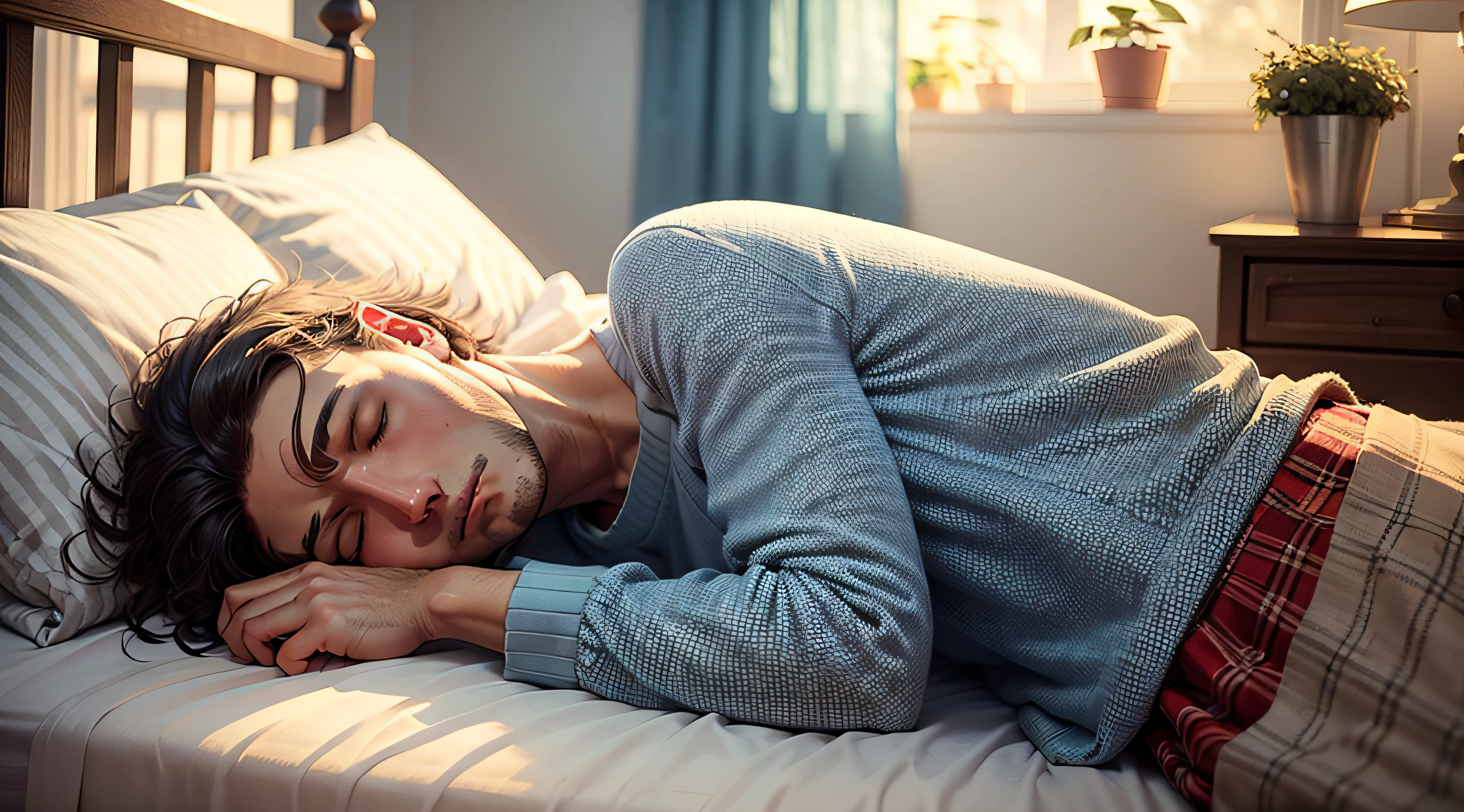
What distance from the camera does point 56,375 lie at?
97 cm

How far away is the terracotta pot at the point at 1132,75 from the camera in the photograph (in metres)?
2.39

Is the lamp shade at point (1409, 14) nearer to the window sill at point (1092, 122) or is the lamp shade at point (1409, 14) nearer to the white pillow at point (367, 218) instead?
the window sill at point (1092, 122)

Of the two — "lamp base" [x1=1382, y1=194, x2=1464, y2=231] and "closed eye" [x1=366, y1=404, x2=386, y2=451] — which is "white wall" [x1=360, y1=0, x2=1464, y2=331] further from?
"closed eye" [x1=366, y1=404, x2=386, y2=451]

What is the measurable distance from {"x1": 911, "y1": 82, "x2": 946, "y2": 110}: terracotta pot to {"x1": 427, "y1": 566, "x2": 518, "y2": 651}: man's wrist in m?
2.02

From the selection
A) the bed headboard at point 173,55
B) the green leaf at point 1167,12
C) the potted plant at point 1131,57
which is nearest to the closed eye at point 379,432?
the bed headboard at point 173,55

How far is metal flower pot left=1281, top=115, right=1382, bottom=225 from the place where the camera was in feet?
6.08

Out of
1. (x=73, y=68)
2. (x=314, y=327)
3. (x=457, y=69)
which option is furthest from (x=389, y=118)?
(x=314, y=327)

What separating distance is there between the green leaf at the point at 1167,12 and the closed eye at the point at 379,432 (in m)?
2.16

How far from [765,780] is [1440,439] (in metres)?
0.66

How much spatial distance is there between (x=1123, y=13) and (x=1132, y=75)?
0.49ft

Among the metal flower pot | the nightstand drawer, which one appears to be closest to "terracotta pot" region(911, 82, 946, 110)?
the metal flower pot

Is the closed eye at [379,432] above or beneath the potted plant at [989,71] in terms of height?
beneath

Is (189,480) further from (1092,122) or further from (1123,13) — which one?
(1123,13)

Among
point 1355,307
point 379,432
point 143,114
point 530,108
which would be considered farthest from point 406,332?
point 530,108
